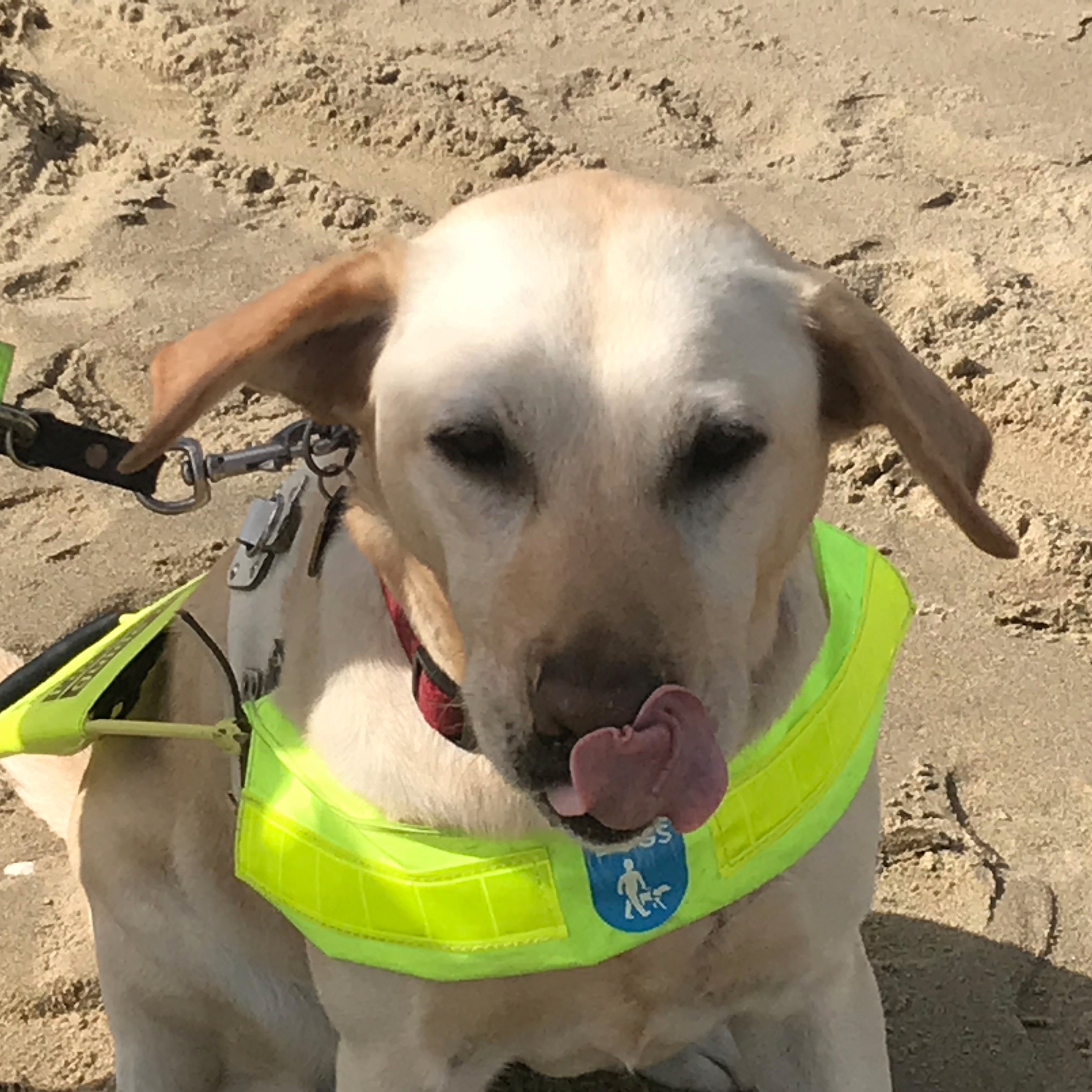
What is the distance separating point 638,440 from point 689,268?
23cm

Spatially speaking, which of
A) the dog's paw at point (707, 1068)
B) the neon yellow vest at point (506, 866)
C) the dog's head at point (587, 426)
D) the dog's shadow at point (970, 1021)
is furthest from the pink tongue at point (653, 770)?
the dog's shadow at point (970, 1021)

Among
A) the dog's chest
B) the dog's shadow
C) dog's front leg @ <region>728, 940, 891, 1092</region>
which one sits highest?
the dog's chest

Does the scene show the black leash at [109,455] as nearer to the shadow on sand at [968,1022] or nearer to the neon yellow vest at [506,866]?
the neon yellow vest at [506,866]

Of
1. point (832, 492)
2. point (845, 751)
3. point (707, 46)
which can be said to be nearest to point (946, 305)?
point (832, 492)

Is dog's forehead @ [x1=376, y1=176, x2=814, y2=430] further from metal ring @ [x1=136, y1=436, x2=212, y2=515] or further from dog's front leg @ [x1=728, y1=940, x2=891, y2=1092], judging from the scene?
dog's front leg @ [x1=728, y1=940, x2=891, y2=1092]

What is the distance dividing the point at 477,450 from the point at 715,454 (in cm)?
27

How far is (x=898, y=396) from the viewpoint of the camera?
1795 millimetres

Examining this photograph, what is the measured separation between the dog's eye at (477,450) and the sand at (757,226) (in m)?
1.36

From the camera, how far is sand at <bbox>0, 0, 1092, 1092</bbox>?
9.16 ft

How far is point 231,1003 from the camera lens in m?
2.33

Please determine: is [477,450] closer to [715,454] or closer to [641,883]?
[715,454]

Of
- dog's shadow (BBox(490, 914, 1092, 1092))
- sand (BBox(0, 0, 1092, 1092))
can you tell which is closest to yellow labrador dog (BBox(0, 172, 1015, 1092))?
dog's shadow (BBox(490, 914, 1092, 1092))

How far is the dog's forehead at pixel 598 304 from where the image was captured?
1.68 metres

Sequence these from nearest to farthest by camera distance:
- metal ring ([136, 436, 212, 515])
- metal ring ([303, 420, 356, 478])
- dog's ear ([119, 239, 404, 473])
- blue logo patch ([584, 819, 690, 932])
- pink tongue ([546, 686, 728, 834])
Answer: pink tongue ([546, 686, 728, 834])
dog's ear ([119, 239, 404, 473])
blue logo patch ([584, 819, 690, 932])
metal ring ([303, 420, 356, 478])
metal ring ([136, 436, 212, 515])
